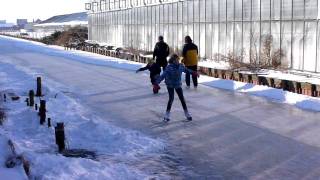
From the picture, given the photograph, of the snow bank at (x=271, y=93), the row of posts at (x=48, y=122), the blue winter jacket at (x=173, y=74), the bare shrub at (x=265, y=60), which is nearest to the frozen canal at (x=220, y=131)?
the snow bank at (x=271, y=93)

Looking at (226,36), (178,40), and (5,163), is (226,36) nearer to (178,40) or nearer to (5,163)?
(178,40)

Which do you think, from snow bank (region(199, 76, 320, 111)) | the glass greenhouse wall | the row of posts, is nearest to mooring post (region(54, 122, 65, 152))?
the row of posts

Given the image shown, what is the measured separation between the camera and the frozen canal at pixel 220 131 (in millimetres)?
8250

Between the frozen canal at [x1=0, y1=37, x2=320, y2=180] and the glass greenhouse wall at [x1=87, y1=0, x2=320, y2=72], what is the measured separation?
7622mm

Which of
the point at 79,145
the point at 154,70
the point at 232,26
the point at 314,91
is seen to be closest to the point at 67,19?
the point at 232,26

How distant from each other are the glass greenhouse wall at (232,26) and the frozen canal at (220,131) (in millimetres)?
7622

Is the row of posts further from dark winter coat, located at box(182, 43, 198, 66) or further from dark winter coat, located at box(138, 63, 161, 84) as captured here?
dark winter coat, located at box(182, 43, 198, 66)

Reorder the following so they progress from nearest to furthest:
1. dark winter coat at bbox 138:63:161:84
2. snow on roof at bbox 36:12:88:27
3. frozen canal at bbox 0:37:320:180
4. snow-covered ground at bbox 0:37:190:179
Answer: snow-covered ground at bbox 0:37:190:179
frozen canal at bbox 0:37:320:180
dark winter coat at bbox 138:63:161:84
snow on roof at bbox 36:12:88:27

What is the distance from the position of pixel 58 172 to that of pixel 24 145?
2569mm

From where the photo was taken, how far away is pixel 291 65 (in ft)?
84.8

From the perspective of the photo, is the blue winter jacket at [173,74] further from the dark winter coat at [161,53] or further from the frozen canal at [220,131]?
the dark winter coat at [161,53]

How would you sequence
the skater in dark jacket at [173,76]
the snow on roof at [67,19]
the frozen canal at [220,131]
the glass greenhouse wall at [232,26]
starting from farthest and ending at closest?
the snow on roof at [67,19] < the glass greenhouse wall at [232,26] < the skater in dark jacket at [173,76] < the frozen canal at [220,131]

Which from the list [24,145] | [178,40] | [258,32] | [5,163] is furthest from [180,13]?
[5,163]

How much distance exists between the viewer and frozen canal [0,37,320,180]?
825 centimetres
